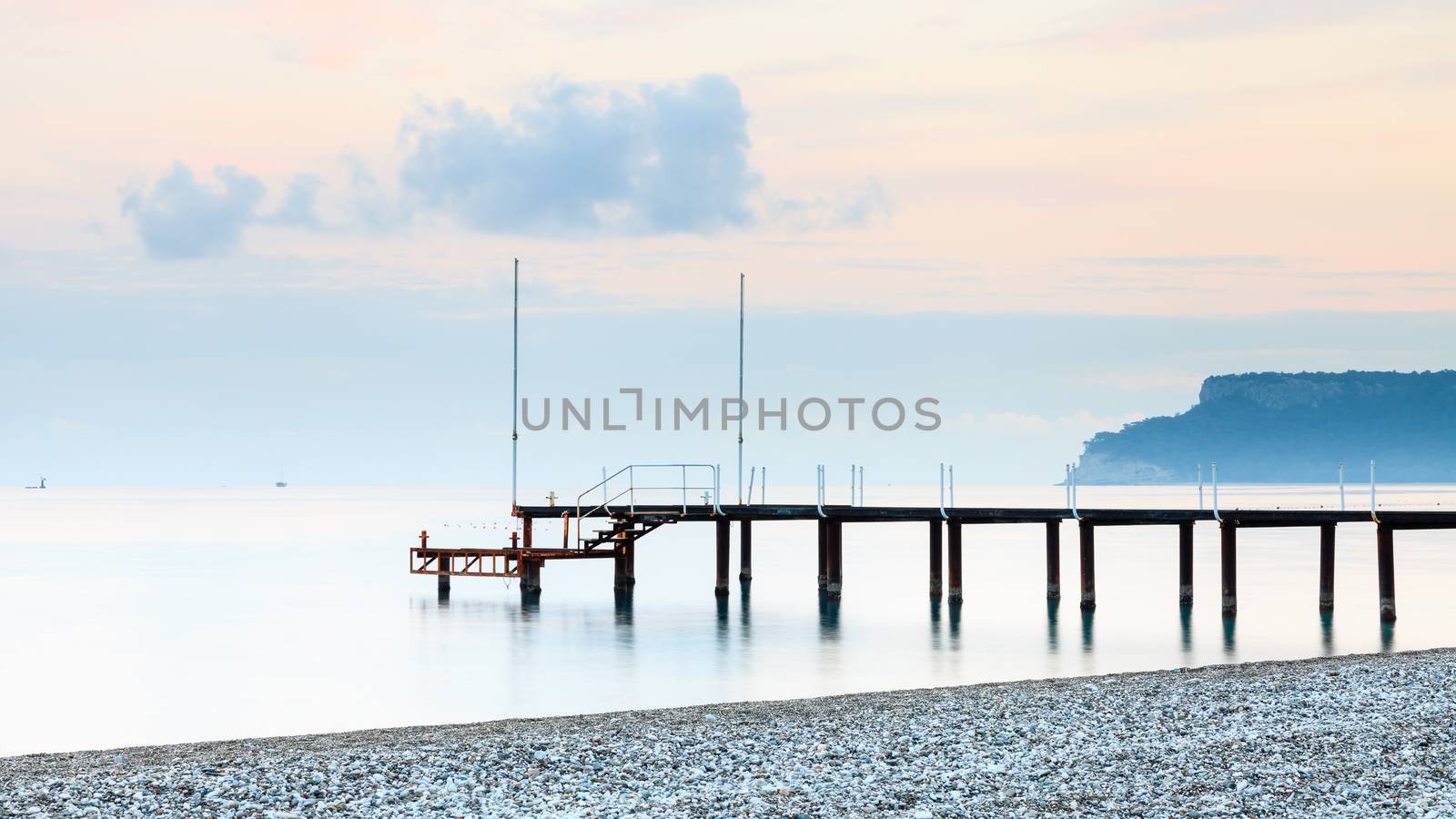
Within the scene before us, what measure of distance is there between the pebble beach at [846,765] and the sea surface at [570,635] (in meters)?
8.20

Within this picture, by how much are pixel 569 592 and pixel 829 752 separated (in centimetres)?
3160

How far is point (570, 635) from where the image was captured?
33250 millimetres

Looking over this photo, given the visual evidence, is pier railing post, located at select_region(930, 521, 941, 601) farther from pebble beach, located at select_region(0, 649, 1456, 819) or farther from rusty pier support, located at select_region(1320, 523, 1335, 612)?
pebble beach, located at select_region(0, 649, 1456, 819)

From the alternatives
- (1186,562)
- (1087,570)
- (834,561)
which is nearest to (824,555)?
(834,561)

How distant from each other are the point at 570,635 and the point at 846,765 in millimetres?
20890

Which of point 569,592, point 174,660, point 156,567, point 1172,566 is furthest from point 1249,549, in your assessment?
point 174,660

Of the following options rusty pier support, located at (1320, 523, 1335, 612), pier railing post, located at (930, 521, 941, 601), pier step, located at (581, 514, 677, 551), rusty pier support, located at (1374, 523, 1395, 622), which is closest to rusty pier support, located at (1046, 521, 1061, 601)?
pier railing post, located at (930, 521, 941, 601)

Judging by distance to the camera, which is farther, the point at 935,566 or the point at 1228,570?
the point at 935,566

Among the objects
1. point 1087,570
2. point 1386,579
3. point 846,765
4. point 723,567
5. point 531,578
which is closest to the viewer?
point 846,765

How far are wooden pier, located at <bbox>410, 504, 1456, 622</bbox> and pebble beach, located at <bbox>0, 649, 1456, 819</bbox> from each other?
16.9 m

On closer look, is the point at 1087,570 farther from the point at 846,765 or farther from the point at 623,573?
the point at 846,765

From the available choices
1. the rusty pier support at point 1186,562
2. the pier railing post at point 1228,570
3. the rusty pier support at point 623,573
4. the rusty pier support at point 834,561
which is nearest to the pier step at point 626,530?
the rusty pier support at point 623,573

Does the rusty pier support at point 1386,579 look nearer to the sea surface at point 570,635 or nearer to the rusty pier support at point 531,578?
the sea surface at point 570,635

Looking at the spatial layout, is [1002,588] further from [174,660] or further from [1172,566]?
[174,660]
